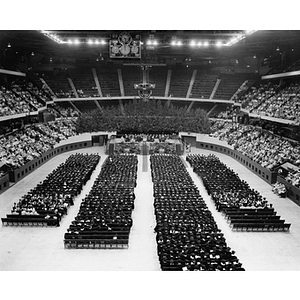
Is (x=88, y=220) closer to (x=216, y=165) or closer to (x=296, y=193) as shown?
(x=296, y=193)

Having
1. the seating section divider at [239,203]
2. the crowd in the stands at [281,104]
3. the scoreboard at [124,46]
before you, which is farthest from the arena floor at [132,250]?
the crowd in the stands at [281,104]

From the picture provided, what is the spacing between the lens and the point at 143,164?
3922 centimetres

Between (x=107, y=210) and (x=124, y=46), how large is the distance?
14.8 m

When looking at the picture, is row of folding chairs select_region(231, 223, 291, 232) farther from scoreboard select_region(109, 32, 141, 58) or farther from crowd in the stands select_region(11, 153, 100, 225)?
scoreboard select_region(109, 32, 141, 58)

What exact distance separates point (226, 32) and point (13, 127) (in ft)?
89.6

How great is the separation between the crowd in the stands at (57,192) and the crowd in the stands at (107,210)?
147 centimetres

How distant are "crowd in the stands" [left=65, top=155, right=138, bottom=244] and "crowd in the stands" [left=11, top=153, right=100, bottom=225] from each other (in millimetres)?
1471

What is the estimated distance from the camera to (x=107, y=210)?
22531 mm

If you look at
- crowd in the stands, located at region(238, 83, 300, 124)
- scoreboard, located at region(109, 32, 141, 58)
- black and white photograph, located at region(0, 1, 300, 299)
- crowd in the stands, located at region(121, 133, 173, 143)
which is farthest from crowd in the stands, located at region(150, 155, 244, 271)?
crowd in the stands, located at region(121, 133, 173, 143)

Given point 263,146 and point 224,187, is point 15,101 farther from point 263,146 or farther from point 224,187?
point 263,146

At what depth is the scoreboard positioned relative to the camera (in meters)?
29.9

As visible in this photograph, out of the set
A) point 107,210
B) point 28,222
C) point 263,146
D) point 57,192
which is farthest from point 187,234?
point 263,146

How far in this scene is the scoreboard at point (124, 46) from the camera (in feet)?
98.0

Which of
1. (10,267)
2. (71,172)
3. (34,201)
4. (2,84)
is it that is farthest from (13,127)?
(10,267)
